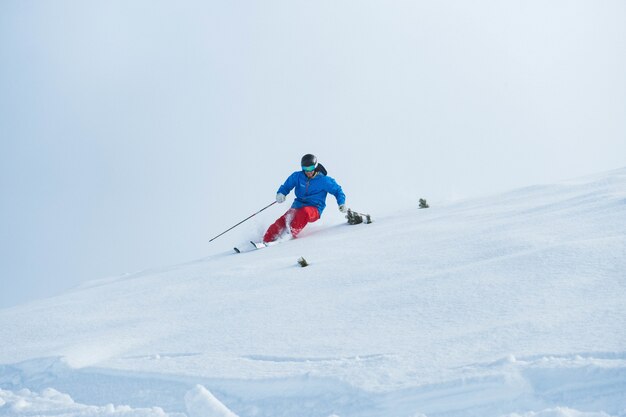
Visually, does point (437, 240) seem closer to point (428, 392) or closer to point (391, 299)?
point (391, 299)

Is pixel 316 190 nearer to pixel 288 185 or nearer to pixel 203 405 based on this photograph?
pixel 288 185

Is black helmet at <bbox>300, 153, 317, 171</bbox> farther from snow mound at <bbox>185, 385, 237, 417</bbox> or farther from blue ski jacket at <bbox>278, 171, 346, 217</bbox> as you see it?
snow mound at <bbox>185, 385, 237, 417</bbox>

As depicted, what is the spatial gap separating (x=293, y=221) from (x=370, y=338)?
16.6 feet

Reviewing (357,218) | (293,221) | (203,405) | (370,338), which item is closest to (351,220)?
(357,218)

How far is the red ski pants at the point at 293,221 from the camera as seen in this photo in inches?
277

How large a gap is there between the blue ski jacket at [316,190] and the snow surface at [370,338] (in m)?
3.85

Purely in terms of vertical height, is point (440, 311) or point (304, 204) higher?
point (304, 204)

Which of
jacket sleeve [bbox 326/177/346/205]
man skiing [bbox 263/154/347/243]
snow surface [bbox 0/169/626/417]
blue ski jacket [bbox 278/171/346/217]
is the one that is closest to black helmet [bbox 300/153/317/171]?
man skiing [bbox 263/154/347/243]

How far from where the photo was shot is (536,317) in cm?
204

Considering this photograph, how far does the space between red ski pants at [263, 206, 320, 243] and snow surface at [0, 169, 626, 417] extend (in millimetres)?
3039

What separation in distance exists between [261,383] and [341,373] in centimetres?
36

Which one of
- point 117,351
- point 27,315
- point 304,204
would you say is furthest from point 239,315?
point 304,204

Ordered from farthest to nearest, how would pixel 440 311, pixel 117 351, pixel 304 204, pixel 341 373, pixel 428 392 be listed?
pixel 304 204 → pixel 117 351 → pixel 440 311 → pixel 341 373 → pixel 428 392

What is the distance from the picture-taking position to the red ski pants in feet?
23.1
